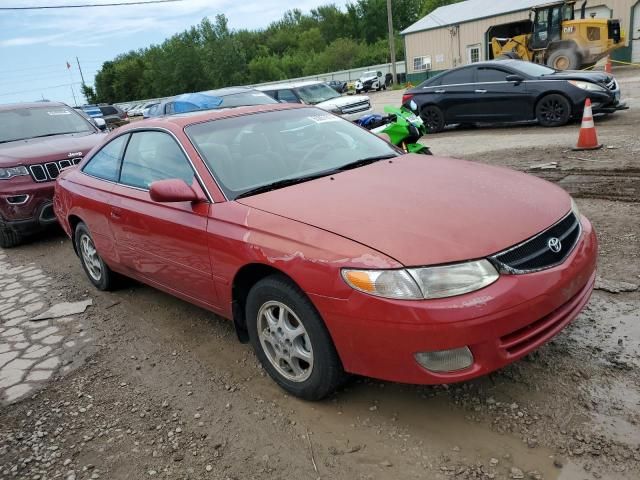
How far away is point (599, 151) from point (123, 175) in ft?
22.7

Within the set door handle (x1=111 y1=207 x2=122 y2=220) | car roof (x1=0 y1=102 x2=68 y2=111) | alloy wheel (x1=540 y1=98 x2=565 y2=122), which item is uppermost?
car roof (x1=0 y1=102 x2=68 y2=111)

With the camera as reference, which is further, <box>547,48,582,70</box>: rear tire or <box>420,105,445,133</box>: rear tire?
<box>547,48,582,70</box>: rear tire

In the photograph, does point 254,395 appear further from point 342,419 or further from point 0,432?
point 0,432

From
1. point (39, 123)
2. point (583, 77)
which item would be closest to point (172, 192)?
point (39, 123)

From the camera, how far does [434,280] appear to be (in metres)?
2.29

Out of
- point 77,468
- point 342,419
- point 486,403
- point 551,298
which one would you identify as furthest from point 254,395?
point 551,298

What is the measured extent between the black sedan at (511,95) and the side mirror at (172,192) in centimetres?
888

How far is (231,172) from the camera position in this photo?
10.9ft

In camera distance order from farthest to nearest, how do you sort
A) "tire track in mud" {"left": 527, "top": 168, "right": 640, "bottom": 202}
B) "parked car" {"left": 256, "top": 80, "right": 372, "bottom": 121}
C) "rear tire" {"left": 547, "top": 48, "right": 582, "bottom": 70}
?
1. "rear tire" {"left": 547, "top": 48, "right": 582, "bottom": 70}
2. "parked car" {"left": 256, "top": 80, "right": 372, "bottom": 121}
3. "tire track in mud" {"left": 527, "top": 168, "right": 640, "bottom": 202}

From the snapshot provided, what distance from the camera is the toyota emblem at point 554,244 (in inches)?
101

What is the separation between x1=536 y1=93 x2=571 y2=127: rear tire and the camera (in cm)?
1046

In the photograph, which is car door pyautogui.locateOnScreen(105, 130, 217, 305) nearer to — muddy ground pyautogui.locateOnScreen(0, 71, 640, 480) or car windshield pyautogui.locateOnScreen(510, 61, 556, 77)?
muddy ground pyautogui.locateOnScreen(0, 71, 640, 480)

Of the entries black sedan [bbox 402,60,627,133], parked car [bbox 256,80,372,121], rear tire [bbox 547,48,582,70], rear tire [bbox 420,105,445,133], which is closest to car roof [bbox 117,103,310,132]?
black sedan [bbox 402,60,627,133]

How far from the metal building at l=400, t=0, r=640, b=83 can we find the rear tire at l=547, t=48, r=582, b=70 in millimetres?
10686
